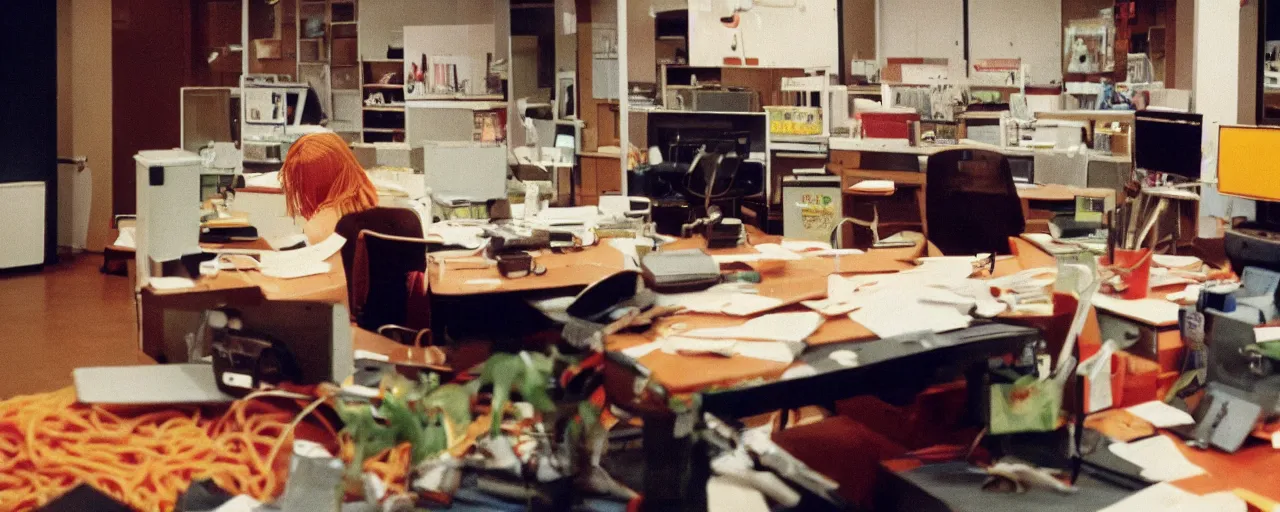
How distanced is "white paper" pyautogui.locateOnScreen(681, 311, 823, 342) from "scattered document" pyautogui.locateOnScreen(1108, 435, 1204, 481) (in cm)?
65

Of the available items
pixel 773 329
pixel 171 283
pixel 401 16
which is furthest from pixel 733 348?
pixel 401 16

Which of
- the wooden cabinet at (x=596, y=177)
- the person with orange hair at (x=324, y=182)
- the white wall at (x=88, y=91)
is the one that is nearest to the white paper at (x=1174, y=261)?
the person with orange hair at (x=324, y=182)

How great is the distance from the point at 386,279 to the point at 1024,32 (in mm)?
9441

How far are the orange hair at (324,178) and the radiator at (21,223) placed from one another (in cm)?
610

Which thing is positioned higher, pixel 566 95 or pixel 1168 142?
pixel 566 95

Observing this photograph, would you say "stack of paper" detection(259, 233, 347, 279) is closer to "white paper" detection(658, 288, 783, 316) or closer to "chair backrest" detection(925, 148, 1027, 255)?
"white paper" detection(658, 288, 783, 316)

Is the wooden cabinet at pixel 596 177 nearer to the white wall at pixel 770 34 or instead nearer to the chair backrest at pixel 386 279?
the white wall at pixel 770 34

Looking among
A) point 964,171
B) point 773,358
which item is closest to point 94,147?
Answer: point 964,171

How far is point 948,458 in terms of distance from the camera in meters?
2.29

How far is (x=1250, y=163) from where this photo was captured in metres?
4.57

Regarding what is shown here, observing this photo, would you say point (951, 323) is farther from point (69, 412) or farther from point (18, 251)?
point (18, 251)

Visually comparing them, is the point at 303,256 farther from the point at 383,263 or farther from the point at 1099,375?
the point at 1099,375

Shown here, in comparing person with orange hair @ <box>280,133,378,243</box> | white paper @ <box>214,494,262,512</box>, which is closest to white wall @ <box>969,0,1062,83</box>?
person with orange hair @ <box>280,133,378,243</box>

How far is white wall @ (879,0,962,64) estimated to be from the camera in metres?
12.4
